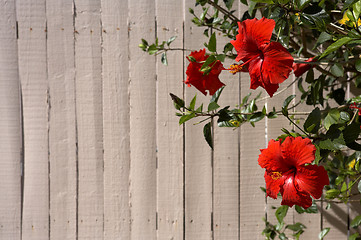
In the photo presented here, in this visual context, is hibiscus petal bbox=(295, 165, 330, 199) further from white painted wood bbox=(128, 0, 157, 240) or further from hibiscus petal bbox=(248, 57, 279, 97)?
white painted wood bbox=(128, 0, 157, 240)

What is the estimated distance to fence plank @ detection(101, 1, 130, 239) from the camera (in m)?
1.52

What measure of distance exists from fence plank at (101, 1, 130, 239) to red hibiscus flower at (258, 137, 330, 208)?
0.85 m

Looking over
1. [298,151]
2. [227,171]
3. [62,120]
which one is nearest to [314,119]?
[298,151]

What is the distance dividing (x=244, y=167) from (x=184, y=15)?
64 cm

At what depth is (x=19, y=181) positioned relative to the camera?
5.12 ft

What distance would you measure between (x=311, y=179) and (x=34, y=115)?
3.81 ft

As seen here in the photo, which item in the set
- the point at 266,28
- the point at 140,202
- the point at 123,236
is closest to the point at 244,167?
the point at 140,202

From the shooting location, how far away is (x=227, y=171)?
1.53 m

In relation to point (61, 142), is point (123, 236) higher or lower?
lower

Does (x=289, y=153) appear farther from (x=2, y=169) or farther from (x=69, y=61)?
(x=2, y=169)

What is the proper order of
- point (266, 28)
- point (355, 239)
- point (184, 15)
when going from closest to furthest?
point (266, 28)
point (355, 239)
point (184, 15)

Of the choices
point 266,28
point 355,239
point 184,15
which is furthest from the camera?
point 184,15

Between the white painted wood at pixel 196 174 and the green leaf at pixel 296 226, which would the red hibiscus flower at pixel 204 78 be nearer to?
the white painted wood at pixel 196 174

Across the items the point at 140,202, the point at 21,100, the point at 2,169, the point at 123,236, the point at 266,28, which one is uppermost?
the point at 266,28
